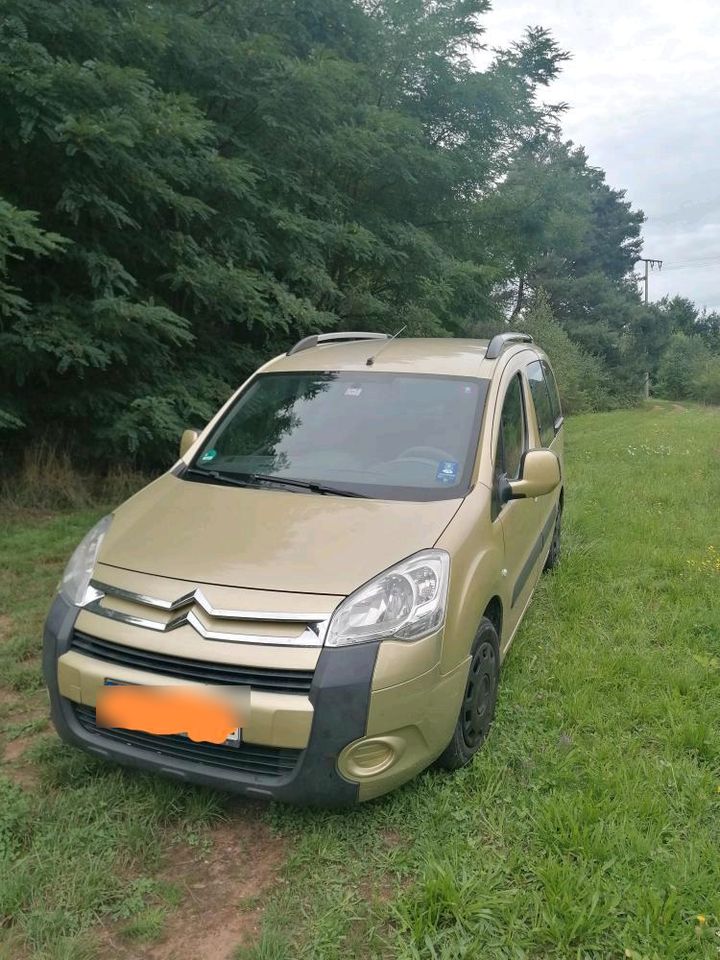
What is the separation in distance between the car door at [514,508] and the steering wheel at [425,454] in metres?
0.23

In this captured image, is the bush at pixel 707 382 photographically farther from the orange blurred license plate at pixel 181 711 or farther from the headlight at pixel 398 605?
the orange blurred license plate at pixel 181 711

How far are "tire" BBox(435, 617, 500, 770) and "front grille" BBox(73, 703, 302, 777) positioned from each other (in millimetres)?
669

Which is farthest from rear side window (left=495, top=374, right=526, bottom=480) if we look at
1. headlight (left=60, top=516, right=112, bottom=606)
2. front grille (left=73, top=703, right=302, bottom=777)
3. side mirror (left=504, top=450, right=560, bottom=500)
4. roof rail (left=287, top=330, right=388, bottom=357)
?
headlight (left=60, top=516, right=112, bottom=606)

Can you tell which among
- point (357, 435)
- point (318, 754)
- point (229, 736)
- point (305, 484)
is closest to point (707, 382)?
point (357, 435)

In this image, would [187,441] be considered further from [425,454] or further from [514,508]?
[514,508]

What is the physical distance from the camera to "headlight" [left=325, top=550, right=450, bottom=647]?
7.29 ft

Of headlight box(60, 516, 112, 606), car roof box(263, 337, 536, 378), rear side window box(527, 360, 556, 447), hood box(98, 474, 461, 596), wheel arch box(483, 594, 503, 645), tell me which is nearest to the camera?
hood box(98, 474, 461, 596)

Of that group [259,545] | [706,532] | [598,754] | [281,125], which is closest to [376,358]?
[259,545]

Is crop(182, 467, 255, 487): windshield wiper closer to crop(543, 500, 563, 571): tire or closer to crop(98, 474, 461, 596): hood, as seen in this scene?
crop(98, 474, 461, 596): hood

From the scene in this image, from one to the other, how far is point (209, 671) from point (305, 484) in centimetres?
103

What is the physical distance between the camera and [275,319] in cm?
770

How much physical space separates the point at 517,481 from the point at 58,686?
206cm

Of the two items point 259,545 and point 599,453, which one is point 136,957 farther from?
point 599,453

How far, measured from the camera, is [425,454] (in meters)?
3.11
